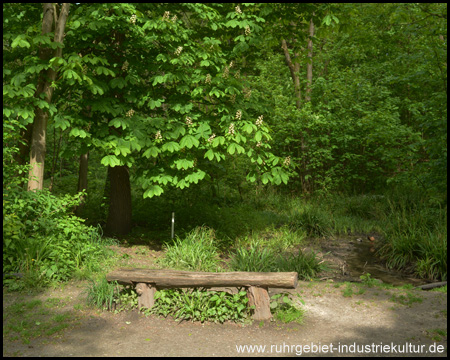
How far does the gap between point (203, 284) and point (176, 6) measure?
558 cm

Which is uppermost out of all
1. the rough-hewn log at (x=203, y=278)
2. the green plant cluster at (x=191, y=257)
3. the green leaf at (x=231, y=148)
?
the green leaf at (x=231, y=148)

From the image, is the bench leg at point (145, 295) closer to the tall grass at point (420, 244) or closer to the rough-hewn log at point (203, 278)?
the rough-hewn log at point (203, 278)

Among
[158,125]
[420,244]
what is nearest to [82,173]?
[158,125]

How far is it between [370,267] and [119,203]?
5.43 metres

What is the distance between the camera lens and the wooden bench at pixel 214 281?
516cm

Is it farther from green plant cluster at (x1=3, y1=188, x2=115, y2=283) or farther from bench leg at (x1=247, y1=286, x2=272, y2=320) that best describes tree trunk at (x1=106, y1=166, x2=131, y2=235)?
bench leg at (x1=247, y1=286, x2=272, y2=320)

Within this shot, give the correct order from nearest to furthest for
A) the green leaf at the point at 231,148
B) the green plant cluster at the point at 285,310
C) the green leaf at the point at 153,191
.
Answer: the green plant cluster at the point at 285,310 → the green leaf at the point at 231,148 → the green leaf at the point at 153,191

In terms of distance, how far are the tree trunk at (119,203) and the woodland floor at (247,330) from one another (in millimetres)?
3300

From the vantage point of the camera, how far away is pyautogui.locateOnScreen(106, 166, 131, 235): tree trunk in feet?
30.5

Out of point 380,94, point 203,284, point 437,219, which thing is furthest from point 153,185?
point 380,94

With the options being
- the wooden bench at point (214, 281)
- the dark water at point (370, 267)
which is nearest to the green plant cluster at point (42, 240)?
the wooden bench at point (214, 281)

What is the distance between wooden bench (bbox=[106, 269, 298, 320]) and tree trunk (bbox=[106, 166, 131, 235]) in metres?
3.89

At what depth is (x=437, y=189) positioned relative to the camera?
7.63 meters

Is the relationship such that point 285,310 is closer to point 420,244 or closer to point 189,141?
point 189,141
